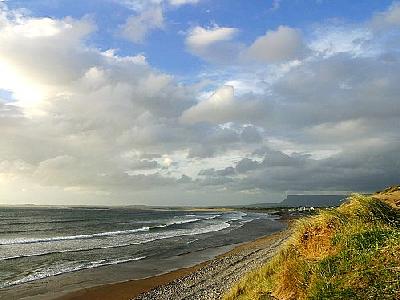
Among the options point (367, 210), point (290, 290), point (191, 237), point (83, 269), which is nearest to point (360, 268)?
point (290, 290)

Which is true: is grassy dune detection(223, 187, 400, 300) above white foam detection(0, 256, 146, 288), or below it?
above

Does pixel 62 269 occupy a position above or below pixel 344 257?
below

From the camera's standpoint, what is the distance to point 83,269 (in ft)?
96.8

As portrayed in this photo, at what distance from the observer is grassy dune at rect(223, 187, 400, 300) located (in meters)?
6.16

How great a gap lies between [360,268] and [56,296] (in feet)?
64.3

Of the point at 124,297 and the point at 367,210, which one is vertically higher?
the point at 367,210

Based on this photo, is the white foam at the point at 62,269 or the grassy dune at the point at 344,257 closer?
the grassy dune at the point at 344,257

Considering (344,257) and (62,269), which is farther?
(62,269)

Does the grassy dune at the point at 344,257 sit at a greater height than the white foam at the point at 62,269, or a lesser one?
greater

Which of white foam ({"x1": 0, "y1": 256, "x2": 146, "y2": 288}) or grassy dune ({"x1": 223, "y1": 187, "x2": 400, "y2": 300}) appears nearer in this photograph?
grassy dune ({"x1": 223, "y1": 187, "x2": 400, "y2": 300})

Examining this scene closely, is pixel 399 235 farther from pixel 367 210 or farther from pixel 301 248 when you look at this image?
pixel 301 248

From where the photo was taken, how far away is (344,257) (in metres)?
7.46

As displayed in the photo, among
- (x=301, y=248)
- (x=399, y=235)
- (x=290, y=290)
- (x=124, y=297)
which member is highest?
(x=399, y=235)

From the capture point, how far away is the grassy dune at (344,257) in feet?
20.2
